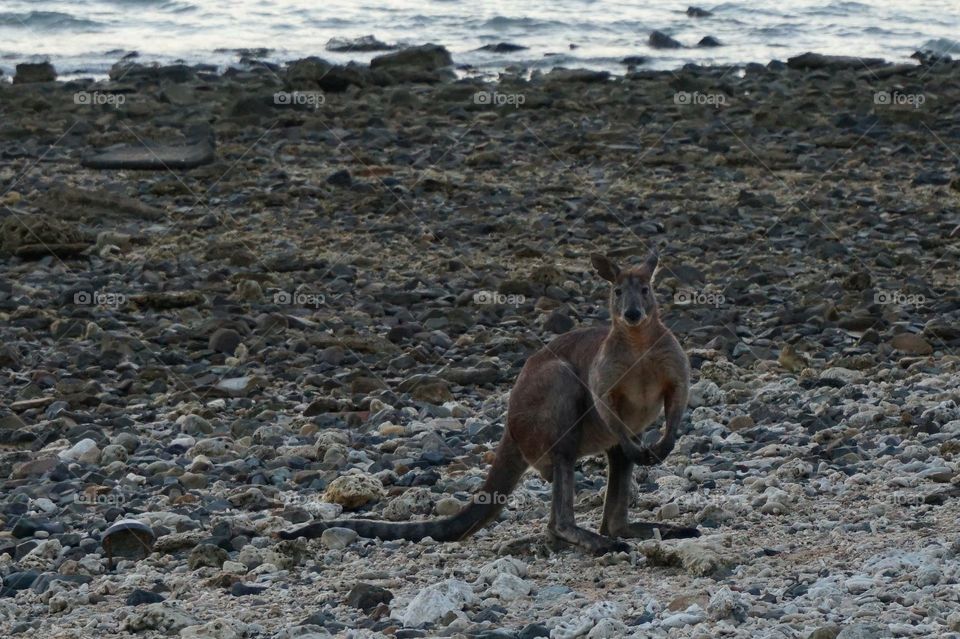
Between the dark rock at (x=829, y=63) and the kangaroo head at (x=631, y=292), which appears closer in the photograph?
the kangaroo head at (x=631, y=292)

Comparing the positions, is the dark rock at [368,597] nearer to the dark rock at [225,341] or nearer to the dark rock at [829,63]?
the dark rock at [225,341]

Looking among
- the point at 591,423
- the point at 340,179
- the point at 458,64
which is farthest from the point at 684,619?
the point at 458,64

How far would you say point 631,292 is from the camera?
16.8 feet

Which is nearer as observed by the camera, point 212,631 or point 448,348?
point 212,631

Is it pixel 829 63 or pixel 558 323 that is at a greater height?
pixel 829 63

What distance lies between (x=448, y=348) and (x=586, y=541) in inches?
131

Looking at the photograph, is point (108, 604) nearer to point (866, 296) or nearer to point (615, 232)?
point (866, 296)

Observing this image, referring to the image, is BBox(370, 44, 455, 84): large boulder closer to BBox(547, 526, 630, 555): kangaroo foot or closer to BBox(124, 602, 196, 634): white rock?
BBox(547, 526, 630, 555): kangaroo foot

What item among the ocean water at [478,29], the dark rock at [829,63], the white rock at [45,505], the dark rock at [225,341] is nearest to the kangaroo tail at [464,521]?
the white rock at [45,505]

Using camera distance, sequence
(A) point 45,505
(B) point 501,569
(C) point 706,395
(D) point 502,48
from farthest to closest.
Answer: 1. (D) point 502,48
2. (C) point 706,395
3. (A) point 45,505
4. (B) point 501,569

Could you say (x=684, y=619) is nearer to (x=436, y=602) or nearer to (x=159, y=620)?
(x=436, y=602)

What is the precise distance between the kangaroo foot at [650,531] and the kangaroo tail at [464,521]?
1.33 feet

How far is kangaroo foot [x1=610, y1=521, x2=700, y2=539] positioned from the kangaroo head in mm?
694

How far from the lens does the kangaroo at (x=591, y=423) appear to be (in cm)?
493
